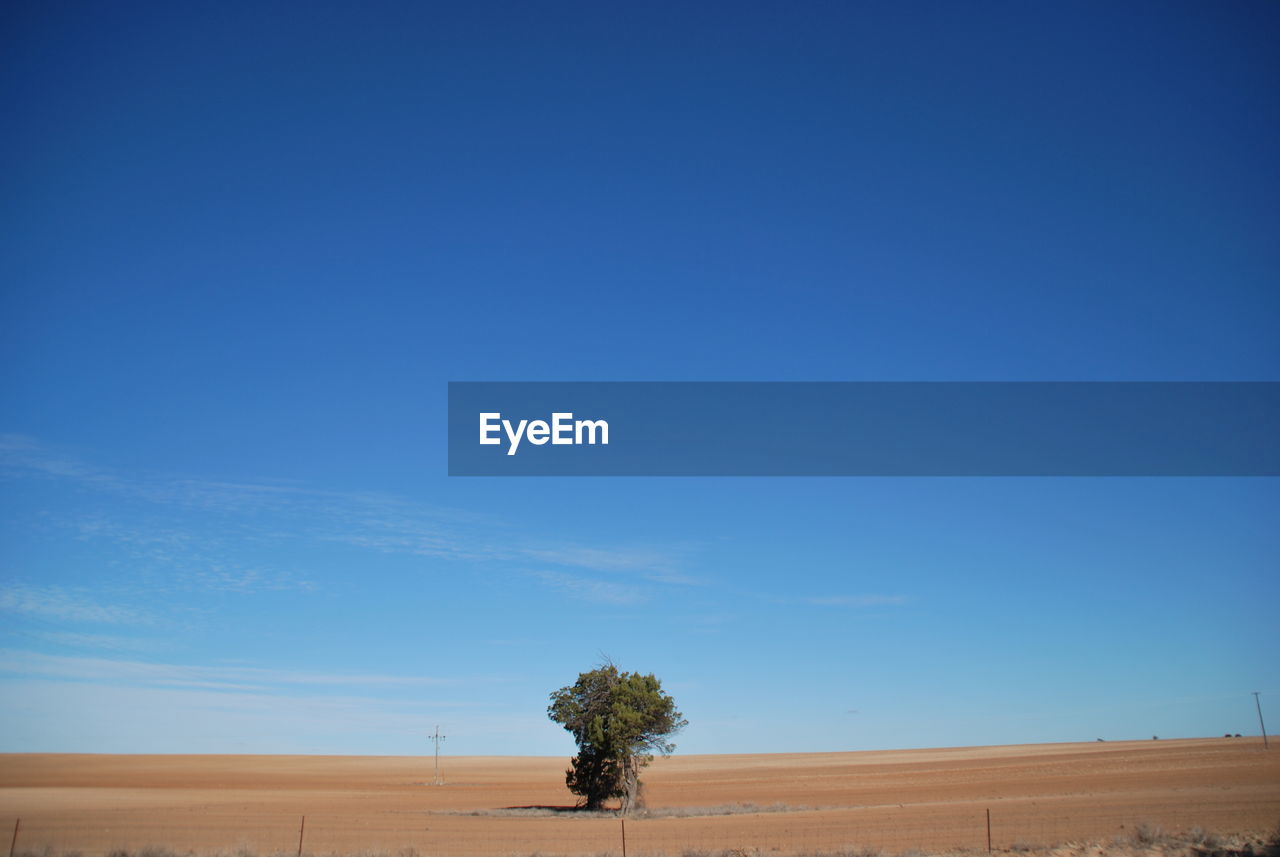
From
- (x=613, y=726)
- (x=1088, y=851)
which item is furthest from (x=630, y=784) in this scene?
(x=1088, y=851)

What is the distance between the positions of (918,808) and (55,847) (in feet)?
117

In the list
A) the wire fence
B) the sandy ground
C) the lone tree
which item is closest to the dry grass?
the wire fence

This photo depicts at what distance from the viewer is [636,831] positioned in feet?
114

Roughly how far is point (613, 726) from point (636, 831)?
395 inches

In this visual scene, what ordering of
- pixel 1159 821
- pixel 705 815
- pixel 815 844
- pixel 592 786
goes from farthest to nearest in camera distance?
pixel 592 786 < pixel 705 815 < pixel 1159 821 < pixel 815 844

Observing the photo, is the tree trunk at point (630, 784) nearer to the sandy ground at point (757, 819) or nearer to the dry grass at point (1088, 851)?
the sandy ground at point (757, 819)

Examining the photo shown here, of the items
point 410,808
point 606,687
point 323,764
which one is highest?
point 606,687

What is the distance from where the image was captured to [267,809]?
52.7 m

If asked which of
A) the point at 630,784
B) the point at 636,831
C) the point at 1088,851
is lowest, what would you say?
the point at 630,784

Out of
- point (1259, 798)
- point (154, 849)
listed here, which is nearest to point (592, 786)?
point (154, 849)

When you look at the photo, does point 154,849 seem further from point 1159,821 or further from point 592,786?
point 1159,821

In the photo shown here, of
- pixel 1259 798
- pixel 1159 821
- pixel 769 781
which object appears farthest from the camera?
pixel 769 781

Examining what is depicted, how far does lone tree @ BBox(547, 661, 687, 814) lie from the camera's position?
4525 cm

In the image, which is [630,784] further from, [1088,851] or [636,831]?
[1088,851]
